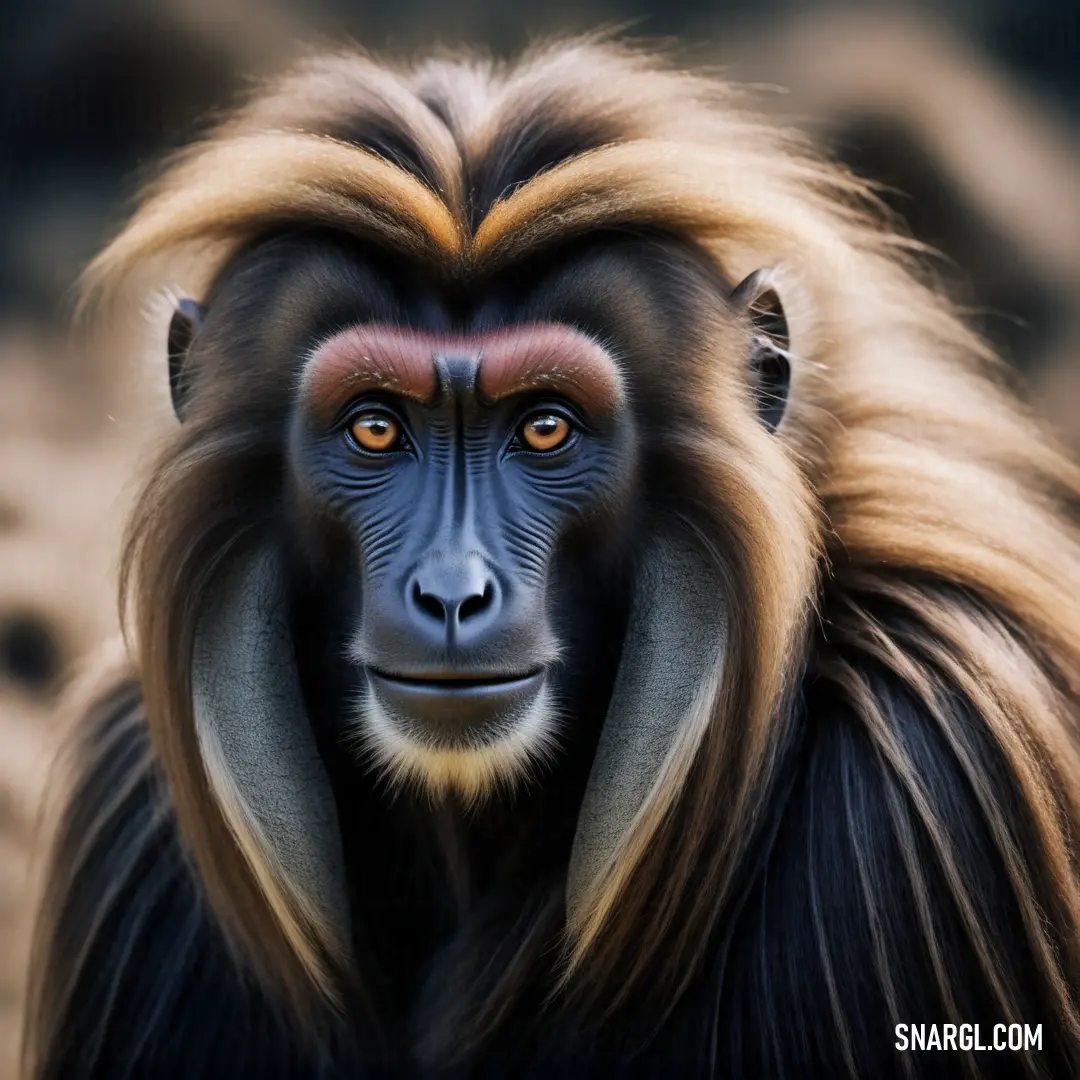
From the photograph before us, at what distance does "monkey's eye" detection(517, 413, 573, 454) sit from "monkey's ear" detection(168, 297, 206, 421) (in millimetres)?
489

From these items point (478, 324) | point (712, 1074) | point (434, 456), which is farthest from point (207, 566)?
point (712, 1074)

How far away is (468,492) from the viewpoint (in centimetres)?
200

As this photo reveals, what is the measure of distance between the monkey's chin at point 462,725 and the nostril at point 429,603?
3.7 inches

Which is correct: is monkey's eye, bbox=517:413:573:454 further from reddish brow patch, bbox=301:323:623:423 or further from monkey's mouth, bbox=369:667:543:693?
monkey's mouth, bbox=369:667:543:693

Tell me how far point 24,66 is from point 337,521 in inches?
97.4

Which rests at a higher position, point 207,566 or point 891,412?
A: point 891,412

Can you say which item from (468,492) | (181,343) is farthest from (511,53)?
(468,492)

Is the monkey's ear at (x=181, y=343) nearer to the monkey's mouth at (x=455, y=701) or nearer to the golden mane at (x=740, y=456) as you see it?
the golden mane at (x=740, y=456)

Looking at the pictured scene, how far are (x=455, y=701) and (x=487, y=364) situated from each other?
0.42 m

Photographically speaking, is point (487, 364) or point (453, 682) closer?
point (453, 682)

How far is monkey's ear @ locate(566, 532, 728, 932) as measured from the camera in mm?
2031

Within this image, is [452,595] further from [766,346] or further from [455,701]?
[766,346]

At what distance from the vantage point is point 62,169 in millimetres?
4355

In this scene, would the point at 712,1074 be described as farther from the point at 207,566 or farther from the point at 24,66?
the point at 24,66
